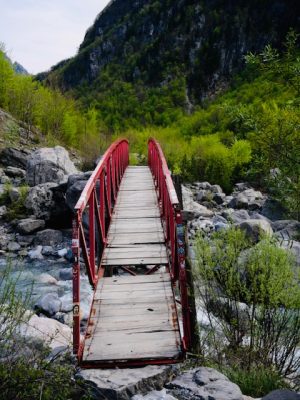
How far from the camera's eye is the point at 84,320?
21.4ft

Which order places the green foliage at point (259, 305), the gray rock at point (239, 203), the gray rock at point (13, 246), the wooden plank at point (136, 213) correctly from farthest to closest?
the gray rock at point (239, 203), the gray rock at point (13, 246), the wooden plank at point (136, 213), the green foliage at point (259, 305)

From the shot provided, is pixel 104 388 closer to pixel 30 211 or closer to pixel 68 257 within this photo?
pixel 68 257

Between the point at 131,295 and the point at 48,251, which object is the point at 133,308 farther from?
the point at 48,251

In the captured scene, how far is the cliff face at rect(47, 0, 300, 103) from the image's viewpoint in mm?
80750

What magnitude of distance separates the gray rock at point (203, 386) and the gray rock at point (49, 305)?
399 cm

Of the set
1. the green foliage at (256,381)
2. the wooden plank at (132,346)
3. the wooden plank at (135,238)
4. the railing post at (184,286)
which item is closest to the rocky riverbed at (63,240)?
the wooden plank at (132,346)

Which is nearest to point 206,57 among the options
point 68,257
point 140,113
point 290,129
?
point 140,113

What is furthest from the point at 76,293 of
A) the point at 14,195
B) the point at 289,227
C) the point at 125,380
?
the point at 14,195

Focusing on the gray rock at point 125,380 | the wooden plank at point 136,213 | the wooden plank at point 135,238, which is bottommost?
the gray rock at point 125,380

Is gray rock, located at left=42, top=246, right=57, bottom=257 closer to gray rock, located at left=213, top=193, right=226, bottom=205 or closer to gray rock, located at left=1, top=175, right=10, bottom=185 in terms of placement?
gray rock, located at left=1, top=175, right=10, bottom=185

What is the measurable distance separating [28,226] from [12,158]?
6973 mm

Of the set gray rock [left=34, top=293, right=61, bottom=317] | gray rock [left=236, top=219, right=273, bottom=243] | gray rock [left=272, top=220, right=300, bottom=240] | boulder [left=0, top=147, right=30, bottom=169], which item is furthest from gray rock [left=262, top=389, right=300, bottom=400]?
boulder [left=0, top=147, right=30, bottom=169]

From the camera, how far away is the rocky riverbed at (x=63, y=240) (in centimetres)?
336

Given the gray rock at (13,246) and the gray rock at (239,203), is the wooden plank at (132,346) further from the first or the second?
the gray rock at (239,203)
